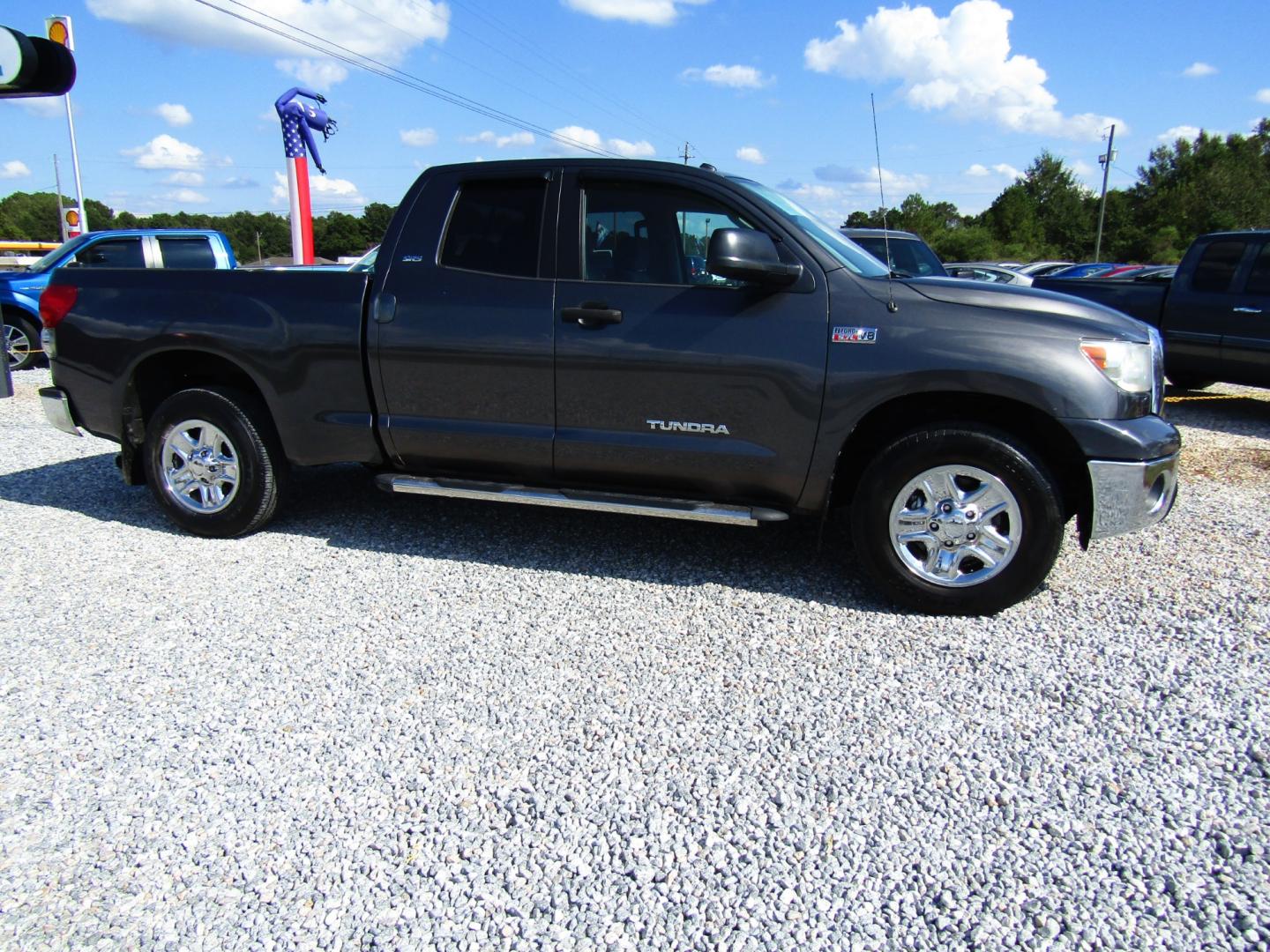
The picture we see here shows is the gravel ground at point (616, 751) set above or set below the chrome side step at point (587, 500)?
below

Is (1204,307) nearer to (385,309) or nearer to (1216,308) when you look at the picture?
(1216,308)

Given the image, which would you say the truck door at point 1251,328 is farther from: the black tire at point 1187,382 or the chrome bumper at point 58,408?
the chrome bumper at point 58,408

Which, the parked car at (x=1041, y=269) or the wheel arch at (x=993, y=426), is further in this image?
the parked car at (x=1041, y=269)

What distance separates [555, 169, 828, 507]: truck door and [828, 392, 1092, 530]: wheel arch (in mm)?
336

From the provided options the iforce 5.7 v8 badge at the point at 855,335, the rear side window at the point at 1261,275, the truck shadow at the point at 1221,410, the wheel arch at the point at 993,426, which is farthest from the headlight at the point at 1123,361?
the rear side window at the point at 1261,275

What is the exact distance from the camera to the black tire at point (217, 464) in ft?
15.8

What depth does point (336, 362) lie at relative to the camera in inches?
180

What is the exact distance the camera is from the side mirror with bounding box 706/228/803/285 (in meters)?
3.75

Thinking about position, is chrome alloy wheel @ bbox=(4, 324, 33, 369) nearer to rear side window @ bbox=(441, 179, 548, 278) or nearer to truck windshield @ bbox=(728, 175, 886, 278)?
rear side window @ bbox=(441, 179, 548, 278)

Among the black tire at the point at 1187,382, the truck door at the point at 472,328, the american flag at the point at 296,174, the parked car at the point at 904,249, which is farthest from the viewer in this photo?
the american flag at the point at 296,174

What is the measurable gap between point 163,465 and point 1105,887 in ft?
15.7

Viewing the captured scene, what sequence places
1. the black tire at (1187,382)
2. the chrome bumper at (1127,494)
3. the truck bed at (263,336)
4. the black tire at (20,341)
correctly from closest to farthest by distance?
1. the chrome bumper at (1127,494)
2. the truck bed at (263,336)
3. the black tire at (1187,382)
4. the black tire at (20,341)

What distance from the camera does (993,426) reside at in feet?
12.9

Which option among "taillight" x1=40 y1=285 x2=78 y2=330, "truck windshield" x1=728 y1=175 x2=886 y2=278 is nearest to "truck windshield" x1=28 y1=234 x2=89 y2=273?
"taillight" x1=40 y1=285 x2=78 y2=330
